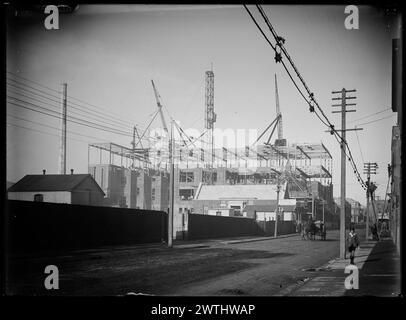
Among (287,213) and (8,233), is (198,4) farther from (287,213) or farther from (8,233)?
(287,213)

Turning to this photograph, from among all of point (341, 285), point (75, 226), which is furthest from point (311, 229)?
point (341, 285)

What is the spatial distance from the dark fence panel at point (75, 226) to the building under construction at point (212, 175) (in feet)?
7.93

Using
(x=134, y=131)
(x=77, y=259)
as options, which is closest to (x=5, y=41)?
(x=134, y=131)

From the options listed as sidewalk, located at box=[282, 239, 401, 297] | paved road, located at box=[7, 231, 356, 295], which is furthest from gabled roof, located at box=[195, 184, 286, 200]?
sidewalk, located at box=[282, 239, 401, 297]

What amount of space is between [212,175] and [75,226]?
7.35 metres

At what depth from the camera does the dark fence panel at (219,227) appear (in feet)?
126

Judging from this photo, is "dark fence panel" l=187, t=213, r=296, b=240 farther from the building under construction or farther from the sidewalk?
the sidewalk

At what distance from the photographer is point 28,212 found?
19.5 m

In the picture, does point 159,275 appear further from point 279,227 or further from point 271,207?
point 271,207

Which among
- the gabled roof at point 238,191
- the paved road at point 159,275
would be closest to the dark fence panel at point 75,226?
the paved road at point 159,275

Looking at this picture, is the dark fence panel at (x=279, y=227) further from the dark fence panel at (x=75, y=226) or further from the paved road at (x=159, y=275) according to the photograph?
the paved road at (x=159, y=275)

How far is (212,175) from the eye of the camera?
22766 mm
